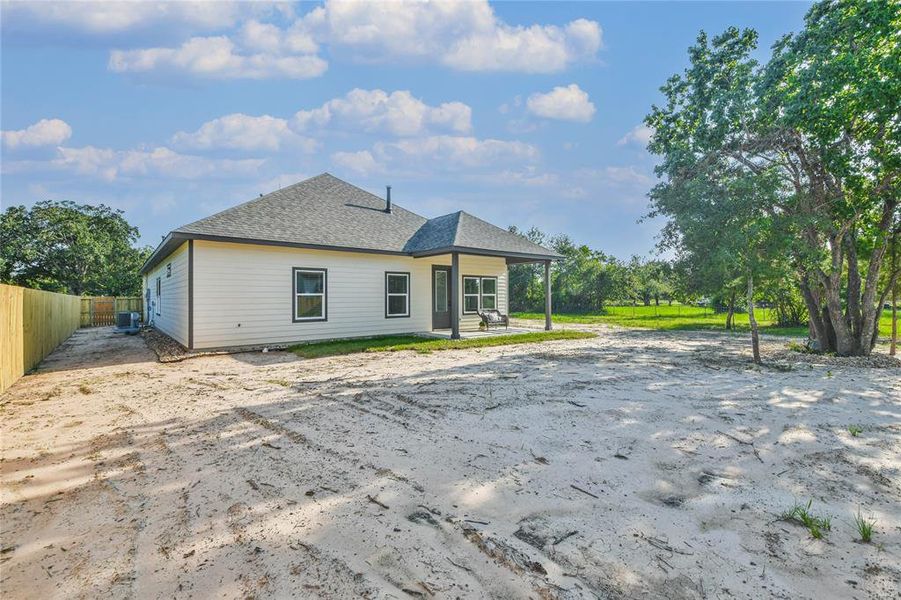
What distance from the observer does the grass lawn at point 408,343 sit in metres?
10.0

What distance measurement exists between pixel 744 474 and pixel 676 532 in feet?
4.16

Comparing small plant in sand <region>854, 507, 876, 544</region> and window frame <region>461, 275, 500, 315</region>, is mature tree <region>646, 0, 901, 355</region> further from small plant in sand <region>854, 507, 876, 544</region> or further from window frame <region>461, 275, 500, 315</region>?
window frame <region>461, 275, 500, 315</region>

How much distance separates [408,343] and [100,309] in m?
19.9

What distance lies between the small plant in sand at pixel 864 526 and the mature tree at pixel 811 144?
6567 millimetres

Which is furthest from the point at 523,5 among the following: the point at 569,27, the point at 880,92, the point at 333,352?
the point at 333,352

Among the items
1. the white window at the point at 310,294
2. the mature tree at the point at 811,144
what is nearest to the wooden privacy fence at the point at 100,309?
the white window at the point at 310,294

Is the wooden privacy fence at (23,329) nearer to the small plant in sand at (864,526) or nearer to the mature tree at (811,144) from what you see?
the small plant in sand at (864,526)

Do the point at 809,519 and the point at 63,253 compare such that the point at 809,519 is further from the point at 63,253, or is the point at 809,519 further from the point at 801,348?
the point at 63,253

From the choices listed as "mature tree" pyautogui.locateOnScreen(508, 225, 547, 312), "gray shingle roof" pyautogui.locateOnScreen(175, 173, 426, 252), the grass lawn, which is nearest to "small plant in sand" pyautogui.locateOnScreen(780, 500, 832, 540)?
the grass lawn

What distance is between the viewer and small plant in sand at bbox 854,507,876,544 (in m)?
2.35

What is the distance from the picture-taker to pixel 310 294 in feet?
38.3

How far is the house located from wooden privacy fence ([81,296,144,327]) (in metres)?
7.57

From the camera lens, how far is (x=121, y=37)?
8.72 meters

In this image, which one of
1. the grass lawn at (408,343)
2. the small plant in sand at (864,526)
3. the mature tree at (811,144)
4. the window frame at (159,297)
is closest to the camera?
the small plant in sand at (864,526)
